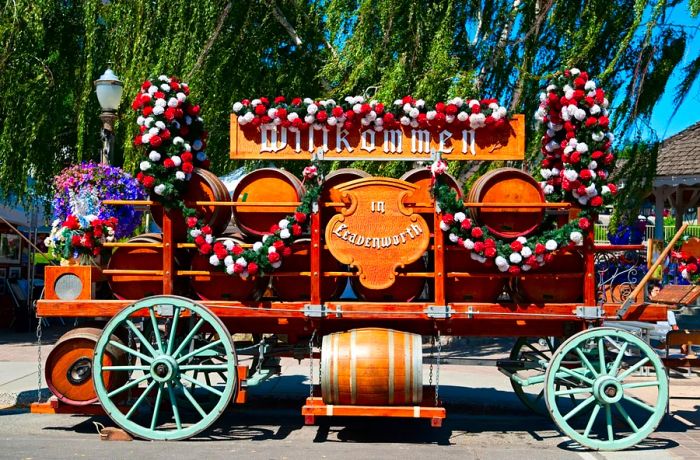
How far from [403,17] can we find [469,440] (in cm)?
681

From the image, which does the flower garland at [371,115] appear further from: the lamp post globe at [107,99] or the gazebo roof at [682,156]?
the gazebo roof at [682,156]

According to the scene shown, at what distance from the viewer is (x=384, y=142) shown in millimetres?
6410

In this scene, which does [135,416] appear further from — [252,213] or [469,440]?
[469,440]

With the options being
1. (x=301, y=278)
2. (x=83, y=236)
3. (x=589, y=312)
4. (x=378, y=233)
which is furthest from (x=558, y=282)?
(x=83, y=236)

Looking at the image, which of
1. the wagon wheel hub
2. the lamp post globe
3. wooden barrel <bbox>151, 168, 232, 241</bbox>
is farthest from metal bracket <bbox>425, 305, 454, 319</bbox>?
the lamp post globe

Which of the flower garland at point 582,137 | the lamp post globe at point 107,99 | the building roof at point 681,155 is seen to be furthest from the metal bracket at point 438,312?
the building roof at point 681,155

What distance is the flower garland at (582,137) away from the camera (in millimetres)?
6113

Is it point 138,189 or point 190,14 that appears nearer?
point 138,189

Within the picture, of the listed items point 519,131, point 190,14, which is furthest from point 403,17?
→ point 519,131

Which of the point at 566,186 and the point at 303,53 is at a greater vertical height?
the point at 303,53

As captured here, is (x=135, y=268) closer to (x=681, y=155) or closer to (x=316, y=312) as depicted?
(x=316, y=312)

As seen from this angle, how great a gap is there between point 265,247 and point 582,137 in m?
2.74

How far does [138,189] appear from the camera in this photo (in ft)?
25.1

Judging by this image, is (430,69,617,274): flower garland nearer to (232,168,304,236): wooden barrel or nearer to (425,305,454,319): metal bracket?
(425,305,454,319): metal bracket
